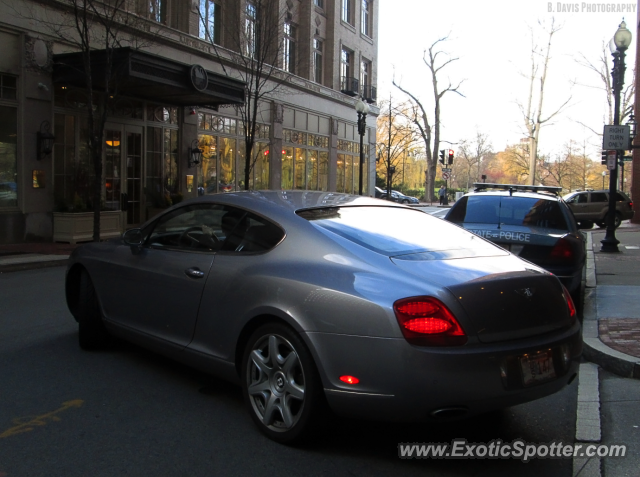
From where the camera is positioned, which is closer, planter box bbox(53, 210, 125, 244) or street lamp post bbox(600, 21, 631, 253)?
street lamp post bbox(600, 21, 631, 253)

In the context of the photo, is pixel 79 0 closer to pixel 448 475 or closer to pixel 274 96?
pixel 274 96

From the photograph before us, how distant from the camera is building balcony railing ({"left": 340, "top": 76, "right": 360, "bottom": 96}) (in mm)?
35303

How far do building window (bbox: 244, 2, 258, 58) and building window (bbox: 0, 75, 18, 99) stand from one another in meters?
8.07

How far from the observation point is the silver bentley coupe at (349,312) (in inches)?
129

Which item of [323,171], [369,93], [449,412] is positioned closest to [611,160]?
[449,412]

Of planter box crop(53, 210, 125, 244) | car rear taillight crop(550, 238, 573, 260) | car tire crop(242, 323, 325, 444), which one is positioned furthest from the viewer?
planter box crop(53, 210, 125, 244)

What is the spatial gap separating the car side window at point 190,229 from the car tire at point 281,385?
0.99m

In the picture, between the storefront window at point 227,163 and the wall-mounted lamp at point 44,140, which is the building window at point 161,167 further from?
the wall-mounted lamp at point 44,140

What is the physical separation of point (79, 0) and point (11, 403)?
51.2 ft

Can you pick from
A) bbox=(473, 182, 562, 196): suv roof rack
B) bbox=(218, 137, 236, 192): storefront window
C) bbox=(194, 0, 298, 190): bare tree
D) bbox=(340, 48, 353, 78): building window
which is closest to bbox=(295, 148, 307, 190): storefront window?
bbox=(194, 0, 298, 190): bare tree

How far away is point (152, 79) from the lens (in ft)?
55.4

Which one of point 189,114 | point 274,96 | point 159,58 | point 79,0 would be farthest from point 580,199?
point 79,0

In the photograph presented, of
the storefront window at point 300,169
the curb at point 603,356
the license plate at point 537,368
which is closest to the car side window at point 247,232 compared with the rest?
the license plate at point 537,368

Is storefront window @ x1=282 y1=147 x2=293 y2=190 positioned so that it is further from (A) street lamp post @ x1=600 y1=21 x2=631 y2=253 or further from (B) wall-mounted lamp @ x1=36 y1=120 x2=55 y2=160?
(A) street lamp post @ x1=600 y1=21 x2=631 y2=253
